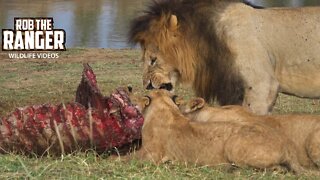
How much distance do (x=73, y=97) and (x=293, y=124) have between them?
506 centimetres

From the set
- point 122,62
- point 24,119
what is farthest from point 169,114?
point 122,62

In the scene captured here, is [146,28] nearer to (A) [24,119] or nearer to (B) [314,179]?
(A) [24,119]

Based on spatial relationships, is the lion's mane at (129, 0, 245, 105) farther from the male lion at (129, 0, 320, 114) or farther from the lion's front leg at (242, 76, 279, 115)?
the lion's front leg at (242, 76, 279, 115)

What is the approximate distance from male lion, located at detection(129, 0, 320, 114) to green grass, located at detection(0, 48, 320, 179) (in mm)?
1436

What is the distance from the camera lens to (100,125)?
16.6 feet

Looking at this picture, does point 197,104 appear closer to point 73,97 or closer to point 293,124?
point 293,124

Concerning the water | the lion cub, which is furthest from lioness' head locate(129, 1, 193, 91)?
the water

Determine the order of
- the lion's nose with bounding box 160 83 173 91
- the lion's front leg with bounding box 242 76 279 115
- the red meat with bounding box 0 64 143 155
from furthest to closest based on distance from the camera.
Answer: the lion's nose with bounding box 160 83 173 91 → the lion's front leg with bounding box 242 76 279 115 → the red meat with bounding box 0 64 143 155

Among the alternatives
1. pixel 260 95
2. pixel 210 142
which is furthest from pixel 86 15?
pixel 210 142

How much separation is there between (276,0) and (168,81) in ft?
113

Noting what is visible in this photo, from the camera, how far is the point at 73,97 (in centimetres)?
980

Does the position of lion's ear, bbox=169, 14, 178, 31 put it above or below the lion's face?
above

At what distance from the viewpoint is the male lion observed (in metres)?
5.90

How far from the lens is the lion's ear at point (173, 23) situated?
6.16m
